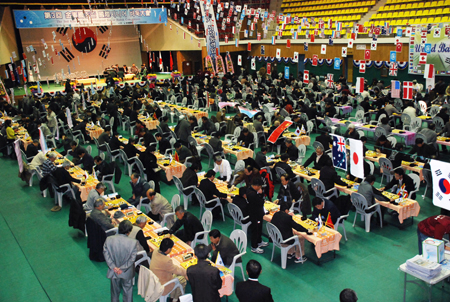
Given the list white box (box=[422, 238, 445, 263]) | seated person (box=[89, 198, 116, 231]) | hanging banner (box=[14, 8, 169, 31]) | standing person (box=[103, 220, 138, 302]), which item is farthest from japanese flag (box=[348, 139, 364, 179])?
hanging banner (box=[14, 8, 169, 31])

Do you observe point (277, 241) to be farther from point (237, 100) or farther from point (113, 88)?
point (113, 88)

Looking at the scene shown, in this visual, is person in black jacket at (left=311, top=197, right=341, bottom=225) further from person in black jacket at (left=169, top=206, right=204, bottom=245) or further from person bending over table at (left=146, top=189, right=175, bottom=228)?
person bending over table at (left=146, top=189, right=175, bottom=228)

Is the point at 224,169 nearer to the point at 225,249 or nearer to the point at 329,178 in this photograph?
the point at 329,178

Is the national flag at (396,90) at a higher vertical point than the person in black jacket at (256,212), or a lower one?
higher

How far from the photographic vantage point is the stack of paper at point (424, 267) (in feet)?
21.5

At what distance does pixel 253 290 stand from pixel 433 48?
23331mm

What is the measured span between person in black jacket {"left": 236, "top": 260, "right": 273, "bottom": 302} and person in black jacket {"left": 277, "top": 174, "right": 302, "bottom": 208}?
169 inches

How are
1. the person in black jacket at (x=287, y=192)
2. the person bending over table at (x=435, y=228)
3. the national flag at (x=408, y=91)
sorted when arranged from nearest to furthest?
the person bending over table at (x=435, y=228) → the person in black jacket at (x=287, y=192) → the national flag at (x=408, y=91)

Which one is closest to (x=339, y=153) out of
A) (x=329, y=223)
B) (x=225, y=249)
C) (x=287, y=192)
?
(x=287, y=192)

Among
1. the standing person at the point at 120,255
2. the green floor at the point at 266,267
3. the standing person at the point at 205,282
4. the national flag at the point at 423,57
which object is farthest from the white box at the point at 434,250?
the national flag at the point at 423,57

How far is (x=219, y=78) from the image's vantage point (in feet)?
102

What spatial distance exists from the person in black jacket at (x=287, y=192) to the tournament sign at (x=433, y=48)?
16203mm

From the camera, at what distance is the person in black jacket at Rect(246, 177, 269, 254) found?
29.0ft

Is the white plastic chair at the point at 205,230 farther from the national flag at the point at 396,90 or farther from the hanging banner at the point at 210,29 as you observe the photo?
the hanging banner at the point at 210,29
